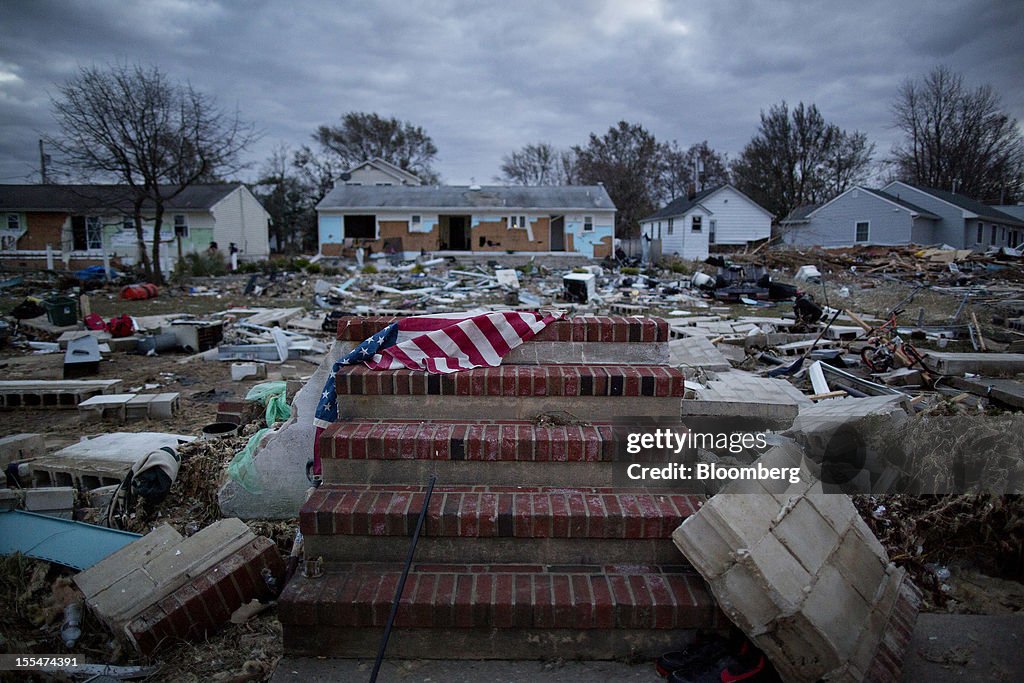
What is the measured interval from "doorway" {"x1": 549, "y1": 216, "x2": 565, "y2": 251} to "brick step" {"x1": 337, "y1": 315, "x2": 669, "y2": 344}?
96.7 feet

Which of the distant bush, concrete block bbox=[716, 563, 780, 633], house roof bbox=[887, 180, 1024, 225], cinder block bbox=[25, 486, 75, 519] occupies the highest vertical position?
house roof bbox=[887, 180, 1024, 225]

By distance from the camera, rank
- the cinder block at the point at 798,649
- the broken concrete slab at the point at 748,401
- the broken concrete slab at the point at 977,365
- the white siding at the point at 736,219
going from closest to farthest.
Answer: the cinder block at the point at 798,649 < the broken concrete slab at the point at 748,401 < the broken concrete slab at the point at 977,365 < the white siding at the point at 736,219

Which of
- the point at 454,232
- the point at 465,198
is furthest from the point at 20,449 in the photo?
the point at 454,232

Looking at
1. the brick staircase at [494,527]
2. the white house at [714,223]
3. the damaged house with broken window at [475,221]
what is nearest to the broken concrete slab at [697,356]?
the brick staircase at [494,527]

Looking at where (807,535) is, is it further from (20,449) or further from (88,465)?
(20,449)

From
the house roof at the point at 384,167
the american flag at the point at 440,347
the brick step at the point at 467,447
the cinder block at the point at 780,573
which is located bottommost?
the cinder block at the point at 780,573

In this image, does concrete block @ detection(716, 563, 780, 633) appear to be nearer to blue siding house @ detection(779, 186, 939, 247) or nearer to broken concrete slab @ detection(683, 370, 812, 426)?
broken concrete slab @ detection(683, 370, 812, 426)

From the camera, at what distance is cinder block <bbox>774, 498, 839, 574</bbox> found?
2.17 metres

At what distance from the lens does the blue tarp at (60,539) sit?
2.98 meters

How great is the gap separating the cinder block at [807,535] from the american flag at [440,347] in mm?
1641

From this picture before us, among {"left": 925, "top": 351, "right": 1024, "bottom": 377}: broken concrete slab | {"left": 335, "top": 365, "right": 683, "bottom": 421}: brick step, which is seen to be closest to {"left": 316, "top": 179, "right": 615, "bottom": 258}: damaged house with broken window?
{"left": 925, "top": 351, "right": 1024, "bottom": 377}: broken concrete slab

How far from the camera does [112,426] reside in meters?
5.68

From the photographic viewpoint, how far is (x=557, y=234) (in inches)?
1294

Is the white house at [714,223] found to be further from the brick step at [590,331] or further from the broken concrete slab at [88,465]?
the broken concrete slab at [88,465]
